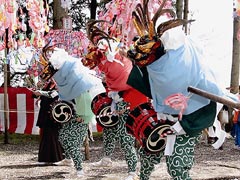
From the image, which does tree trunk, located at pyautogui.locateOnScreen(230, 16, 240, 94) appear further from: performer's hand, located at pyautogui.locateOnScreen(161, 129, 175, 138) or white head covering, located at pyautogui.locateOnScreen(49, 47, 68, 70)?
performer's hand, located at pyautogui.locateOnScreen(161, 129, 175, 138)

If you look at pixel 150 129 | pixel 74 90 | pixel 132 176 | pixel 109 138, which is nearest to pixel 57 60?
pixel 74 90

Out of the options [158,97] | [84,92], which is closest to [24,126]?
[84,92]

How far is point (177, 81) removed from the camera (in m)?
3.41

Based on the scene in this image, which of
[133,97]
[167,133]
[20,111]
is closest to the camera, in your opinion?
[167,133]

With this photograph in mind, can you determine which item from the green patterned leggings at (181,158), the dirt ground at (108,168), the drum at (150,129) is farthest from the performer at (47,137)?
the green patterned leggings at (181,158)

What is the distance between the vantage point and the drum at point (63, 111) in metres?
6.05

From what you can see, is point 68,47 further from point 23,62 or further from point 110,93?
point 110,93

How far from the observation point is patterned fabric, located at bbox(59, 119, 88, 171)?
6.03m

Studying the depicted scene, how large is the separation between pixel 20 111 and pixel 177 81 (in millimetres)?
7754

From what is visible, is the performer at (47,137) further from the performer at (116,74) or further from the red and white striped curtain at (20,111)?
the red and white striped curtain at (20,111)

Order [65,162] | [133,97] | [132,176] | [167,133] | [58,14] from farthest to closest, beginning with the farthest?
[58,14] < [65,162] < [132,176] < [133,97] < [167,133]

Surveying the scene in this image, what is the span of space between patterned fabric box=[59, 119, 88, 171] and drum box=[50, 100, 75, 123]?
3.6 inches

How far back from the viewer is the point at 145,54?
3443 mm

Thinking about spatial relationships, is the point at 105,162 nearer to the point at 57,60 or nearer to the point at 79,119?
the point at 79,119
